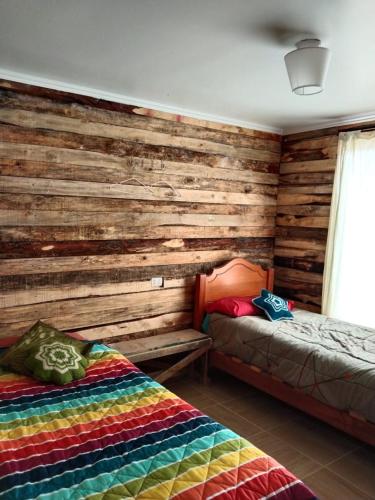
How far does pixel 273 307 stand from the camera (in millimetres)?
3643

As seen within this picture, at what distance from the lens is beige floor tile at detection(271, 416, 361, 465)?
268 centimetres

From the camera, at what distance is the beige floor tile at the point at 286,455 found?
98.1 inches

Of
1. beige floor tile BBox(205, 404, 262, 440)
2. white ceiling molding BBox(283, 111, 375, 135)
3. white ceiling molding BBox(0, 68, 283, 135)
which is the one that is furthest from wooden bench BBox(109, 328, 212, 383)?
white ceiling molding BBox(283, 111, 375, 135)

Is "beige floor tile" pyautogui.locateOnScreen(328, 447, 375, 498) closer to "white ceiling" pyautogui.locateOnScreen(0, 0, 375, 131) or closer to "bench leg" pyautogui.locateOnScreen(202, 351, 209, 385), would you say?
"bench leg" pyautogui.locateOnScreen(202, 351, 209, 385)

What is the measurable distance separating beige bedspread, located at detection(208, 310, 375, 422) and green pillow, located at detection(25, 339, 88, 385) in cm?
143

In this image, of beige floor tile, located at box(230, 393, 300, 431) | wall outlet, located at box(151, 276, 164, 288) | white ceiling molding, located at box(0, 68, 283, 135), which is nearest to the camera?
white ceiling molding, located at box(0, 68, 283, 135)

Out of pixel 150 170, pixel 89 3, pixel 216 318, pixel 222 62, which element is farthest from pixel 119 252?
pixel 89 3

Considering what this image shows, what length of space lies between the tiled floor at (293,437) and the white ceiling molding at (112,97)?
2.39 m

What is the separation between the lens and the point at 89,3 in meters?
1.77

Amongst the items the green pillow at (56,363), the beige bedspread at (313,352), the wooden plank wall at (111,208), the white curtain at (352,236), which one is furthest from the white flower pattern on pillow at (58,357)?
the white curtain at (352,236)

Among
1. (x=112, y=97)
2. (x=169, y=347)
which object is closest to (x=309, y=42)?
(x=112, y=97)

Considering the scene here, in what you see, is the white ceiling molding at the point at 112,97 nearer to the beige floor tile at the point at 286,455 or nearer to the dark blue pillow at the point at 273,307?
the dark blue pillow at the point at 273,307

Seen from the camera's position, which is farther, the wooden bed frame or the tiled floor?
the wooden bed frame

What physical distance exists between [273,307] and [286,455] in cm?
130
